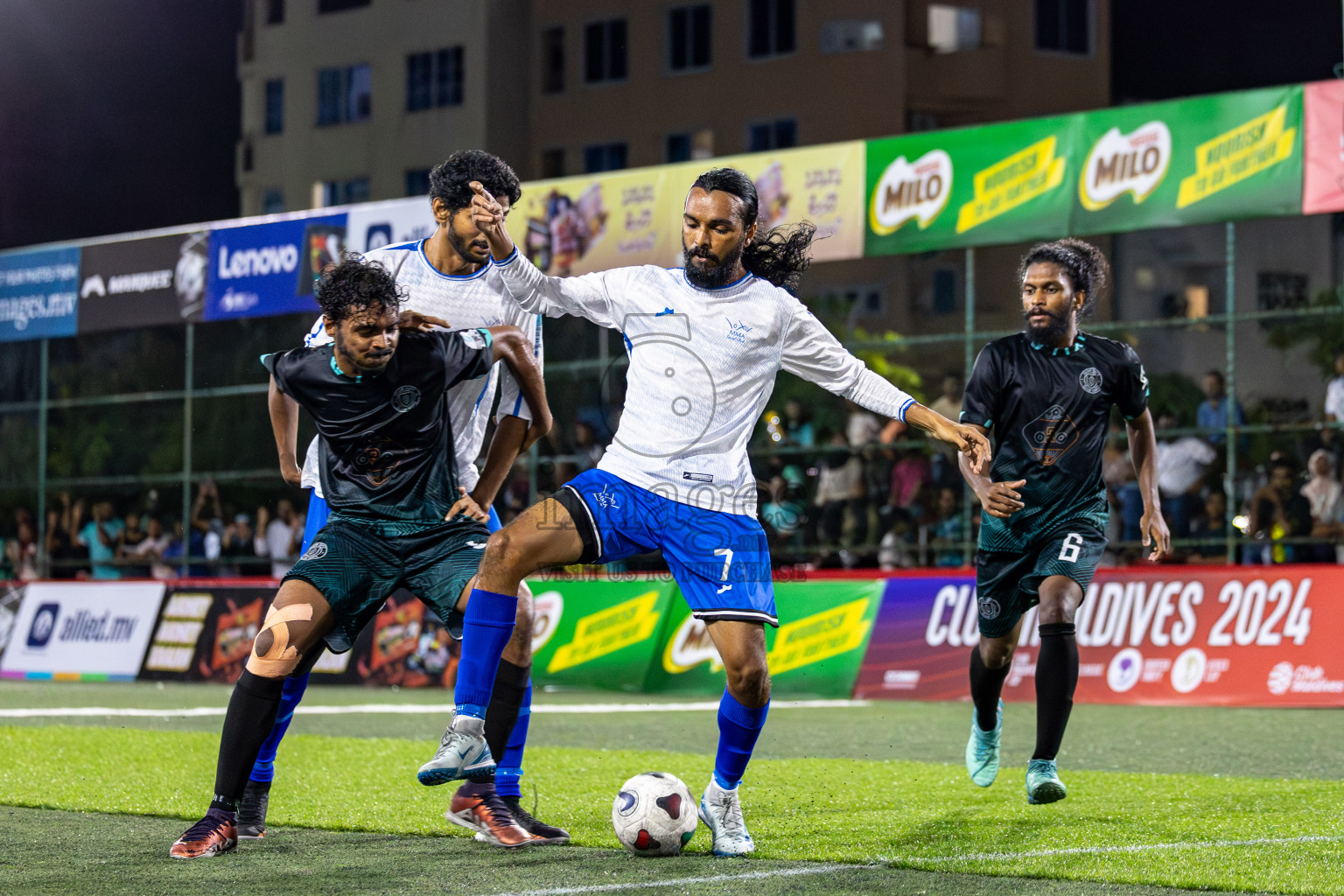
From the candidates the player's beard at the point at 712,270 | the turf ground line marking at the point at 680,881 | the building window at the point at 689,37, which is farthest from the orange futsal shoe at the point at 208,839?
the building window at the point at 689,37

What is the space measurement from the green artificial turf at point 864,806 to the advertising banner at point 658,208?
24.3 feet

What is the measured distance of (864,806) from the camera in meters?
7.49

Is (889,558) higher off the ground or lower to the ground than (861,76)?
lower

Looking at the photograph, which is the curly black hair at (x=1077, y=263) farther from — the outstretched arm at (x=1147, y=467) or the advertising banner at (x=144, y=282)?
the advertising banner at (x=144, y=282)

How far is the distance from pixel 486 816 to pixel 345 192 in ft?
→ 131

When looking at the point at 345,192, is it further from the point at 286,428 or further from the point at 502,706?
the point at 502,706

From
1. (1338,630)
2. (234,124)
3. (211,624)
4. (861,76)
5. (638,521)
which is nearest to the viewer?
(638,521)

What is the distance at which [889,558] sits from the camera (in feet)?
57.1

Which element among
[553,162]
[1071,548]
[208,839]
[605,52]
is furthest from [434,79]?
[208,839]

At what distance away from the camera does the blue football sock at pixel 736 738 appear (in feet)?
20.0

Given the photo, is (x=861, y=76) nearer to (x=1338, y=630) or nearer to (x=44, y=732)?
(x=1338, y=630)

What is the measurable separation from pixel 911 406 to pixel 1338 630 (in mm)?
8172

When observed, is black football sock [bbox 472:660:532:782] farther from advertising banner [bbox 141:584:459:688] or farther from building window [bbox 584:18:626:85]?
building window [bbox 584:18:626:85]

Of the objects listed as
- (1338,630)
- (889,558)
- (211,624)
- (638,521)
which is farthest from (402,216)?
(638,521)
